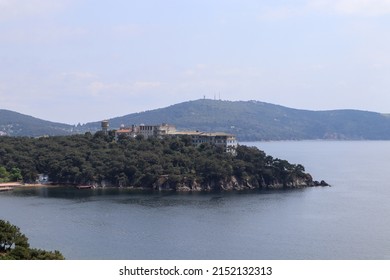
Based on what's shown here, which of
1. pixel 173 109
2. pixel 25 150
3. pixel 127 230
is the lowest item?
pixel 127 230

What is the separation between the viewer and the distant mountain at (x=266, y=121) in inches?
4331

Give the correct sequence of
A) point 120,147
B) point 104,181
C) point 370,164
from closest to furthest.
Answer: point 104,181, point 120,147, point 370,164

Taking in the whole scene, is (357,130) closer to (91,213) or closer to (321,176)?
(321,176)

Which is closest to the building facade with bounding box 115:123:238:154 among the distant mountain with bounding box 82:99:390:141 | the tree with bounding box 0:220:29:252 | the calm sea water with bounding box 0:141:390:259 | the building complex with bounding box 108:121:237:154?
the building complex with bounding box 108:121:237:154

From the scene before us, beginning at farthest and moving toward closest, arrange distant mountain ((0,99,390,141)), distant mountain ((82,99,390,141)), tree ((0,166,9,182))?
distant mountain ((82,99,390,141)), distant mountain ((0,99,390,141)), tree ((0,166,9,182))

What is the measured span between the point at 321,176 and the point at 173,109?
86509 millimetres

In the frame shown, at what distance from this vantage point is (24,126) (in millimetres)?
93562

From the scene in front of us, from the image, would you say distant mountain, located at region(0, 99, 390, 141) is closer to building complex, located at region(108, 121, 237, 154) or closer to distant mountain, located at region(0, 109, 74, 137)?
distant mountain, located at region(0, 109, 74, 137)

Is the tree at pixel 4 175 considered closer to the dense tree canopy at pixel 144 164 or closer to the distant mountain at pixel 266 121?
the dense tree canopy at pixel 144 164

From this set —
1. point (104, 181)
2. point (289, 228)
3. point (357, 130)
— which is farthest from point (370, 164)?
point (357, 130)

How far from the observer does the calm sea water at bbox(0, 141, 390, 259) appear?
1653cm

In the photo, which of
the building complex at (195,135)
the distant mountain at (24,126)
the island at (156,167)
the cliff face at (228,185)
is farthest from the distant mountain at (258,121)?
the cliff face at (228,185)

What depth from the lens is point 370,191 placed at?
30.4 metres

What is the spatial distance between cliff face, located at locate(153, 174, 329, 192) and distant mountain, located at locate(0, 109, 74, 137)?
55.4 metres
